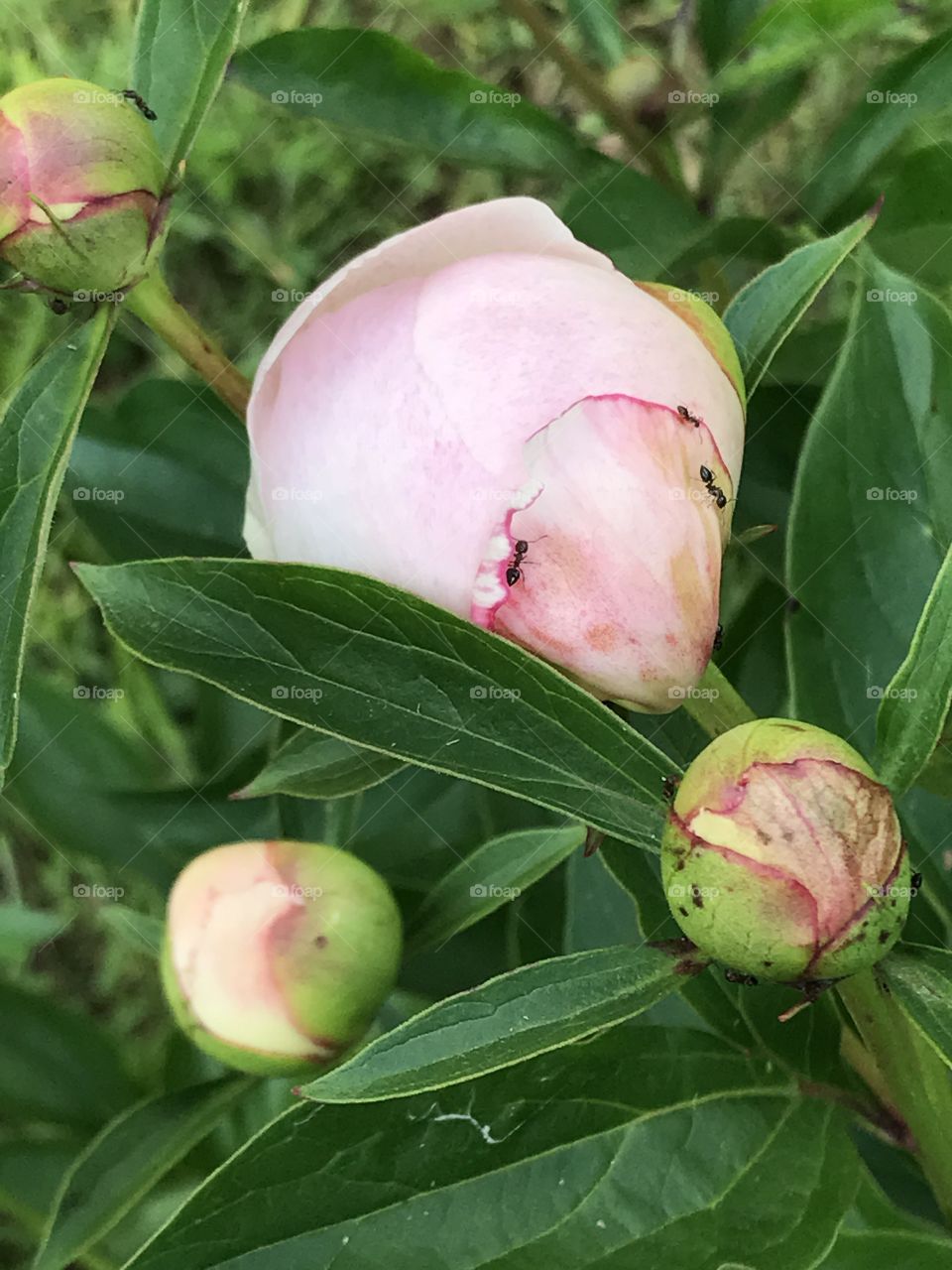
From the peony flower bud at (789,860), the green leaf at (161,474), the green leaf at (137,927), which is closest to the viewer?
the peony flower bud at (789,860)

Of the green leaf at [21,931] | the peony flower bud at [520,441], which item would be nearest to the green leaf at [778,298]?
the peony flower bud at [520,441]

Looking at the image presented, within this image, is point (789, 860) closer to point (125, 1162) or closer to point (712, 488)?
point (712, 488)

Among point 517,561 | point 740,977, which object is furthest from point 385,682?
point 740,977

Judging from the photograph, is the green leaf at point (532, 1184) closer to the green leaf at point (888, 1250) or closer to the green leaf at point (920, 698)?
the green leaf at point (888, 1250)

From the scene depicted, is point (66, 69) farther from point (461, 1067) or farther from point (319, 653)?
point (461, 1067)

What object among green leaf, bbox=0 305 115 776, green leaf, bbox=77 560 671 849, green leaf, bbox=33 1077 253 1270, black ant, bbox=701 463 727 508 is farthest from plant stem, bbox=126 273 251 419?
green leaf, bbox=33 1077 253 1270

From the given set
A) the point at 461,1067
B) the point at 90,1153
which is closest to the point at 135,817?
the point at 90,1153
